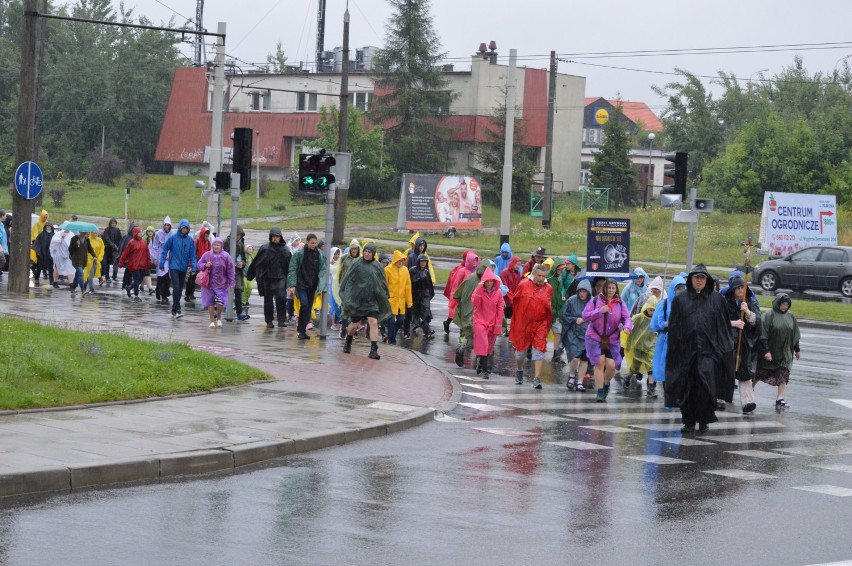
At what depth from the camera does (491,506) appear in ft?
28.4

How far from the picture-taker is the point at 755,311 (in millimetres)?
16062

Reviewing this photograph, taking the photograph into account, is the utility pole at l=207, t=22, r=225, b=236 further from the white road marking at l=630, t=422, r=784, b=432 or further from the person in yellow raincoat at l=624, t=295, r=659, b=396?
the white road marking at l=630, t=422, r=784, b=432

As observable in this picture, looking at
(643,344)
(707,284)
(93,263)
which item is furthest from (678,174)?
(93,263)

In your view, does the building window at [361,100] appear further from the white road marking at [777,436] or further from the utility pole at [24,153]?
the white road marking at [777,436]

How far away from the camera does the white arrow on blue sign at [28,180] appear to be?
24.3 metres

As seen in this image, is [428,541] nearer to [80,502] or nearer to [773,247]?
[80,502]

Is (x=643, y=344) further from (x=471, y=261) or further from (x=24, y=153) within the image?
(x=24, y=153)

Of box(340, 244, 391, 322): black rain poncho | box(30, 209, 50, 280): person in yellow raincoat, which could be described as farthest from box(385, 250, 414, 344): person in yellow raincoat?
box(30, 209, 50, 280): person in yellow raincoat

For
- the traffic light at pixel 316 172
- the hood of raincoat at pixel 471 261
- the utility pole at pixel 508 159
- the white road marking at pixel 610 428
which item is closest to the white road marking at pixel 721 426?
the white road marking at pixel 610 428

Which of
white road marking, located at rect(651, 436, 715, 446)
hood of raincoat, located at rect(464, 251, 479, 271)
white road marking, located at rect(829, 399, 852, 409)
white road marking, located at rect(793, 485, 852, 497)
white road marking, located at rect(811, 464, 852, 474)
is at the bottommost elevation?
white road marking, located at rect(829, 399, 852, 409)

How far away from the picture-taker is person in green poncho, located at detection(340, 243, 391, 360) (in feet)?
60.5

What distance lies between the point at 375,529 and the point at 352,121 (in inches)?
2389

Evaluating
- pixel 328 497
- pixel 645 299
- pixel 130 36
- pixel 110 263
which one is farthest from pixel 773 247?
pixel 130 36

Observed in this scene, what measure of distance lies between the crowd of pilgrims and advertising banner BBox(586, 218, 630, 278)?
5.53ft
